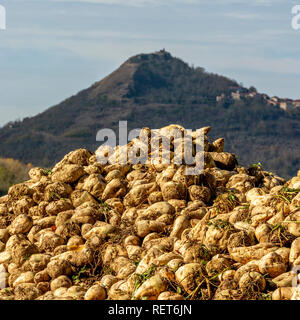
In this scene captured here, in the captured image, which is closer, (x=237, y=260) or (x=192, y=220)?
(x=237, y=260)

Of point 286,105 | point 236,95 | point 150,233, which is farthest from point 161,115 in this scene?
point 150,233

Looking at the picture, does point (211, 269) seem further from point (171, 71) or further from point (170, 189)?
point (171, 71)

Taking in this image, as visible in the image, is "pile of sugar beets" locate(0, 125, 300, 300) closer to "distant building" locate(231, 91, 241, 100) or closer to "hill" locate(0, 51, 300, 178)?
"hill" locate(0, 51, 300, 178)

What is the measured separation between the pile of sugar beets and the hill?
82.8 m

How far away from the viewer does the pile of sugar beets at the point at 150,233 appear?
28.7 feet

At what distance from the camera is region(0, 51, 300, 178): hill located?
10994 cm

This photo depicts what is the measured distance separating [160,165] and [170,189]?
1.16 metres

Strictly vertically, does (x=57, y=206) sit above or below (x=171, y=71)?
below

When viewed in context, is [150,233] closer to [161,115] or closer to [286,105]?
[161,115]

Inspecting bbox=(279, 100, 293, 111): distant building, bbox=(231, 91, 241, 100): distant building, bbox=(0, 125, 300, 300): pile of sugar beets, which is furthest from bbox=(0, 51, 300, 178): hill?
bbox=(0, 125, 300, 300): pile of sugar beets

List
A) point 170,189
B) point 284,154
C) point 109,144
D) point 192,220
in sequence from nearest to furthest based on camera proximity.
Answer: point 192,220 < point 170,189 < point 109,144 < point 284,154

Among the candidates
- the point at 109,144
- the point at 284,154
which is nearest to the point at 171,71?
the point at 284,154

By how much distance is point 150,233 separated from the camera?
1098cm

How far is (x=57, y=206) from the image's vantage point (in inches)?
488
